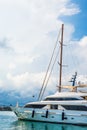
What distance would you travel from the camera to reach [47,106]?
47188mm

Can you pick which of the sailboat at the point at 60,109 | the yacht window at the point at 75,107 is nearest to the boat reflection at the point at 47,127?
the sailboat at the point at 60,109

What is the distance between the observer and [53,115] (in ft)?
151

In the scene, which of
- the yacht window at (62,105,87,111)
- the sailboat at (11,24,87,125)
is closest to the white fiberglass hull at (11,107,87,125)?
the sailboat at (11,24,87,125)

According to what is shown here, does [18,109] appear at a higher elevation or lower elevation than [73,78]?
lower

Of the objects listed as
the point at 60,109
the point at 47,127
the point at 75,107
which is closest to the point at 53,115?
the point at 60,109

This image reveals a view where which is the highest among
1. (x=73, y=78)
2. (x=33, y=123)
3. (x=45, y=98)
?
→ (x=73, y=78)

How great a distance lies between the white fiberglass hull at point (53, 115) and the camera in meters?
43.3

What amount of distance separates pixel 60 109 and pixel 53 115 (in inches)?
54.9

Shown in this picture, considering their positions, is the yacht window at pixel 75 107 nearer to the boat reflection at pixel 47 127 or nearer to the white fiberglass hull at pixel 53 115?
the white fiberglass hull at pixel 53 115

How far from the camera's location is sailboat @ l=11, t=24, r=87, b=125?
43594 mm

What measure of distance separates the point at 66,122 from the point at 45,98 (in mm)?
Answer: 5737

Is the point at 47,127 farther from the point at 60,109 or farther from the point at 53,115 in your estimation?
the point at 60,109

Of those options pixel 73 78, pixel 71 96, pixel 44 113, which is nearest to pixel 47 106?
pixel 44 113

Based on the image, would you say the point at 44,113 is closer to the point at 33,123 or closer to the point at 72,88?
the point at 33,123
